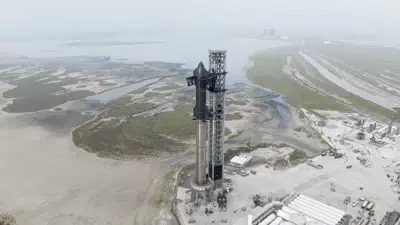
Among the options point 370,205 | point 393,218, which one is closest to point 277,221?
point 370,205

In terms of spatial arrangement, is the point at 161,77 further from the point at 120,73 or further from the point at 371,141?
the point at 371,141

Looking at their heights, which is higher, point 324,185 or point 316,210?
point 316,210

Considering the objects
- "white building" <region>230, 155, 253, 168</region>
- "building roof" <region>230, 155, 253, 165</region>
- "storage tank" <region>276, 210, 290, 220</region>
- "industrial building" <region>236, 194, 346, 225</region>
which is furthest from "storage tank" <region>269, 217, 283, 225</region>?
"building roof" <region>230, 155, 253, 165</region>

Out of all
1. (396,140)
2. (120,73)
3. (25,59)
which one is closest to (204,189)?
(396,140)

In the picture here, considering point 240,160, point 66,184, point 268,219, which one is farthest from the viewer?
point 240,160

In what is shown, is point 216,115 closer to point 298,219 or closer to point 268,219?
point 268,219
